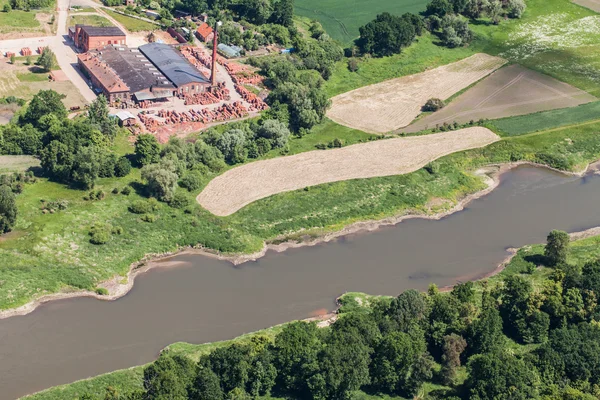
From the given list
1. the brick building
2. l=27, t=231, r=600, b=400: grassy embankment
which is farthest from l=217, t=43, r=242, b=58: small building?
l=27, t=231, r=600, b=400: grassy embankment

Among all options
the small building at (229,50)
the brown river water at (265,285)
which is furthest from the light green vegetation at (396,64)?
the brown river water at (265,285)

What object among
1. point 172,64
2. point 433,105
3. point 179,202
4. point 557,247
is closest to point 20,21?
point 172,64

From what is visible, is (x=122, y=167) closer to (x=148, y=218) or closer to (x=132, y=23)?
(x=148, y=218)

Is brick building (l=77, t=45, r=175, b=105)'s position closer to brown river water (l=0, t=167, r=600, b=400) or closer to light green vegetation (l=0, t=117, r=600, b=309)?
light green vegetation (l=0, t=117, r=600, b=309)

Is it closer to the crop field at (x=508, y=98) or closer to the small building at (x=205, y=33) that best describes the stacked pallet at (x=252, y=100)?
the small building at (x=205, y=33)

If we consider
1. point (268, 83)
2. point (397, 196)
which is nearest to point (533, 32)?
point (268, 83)
